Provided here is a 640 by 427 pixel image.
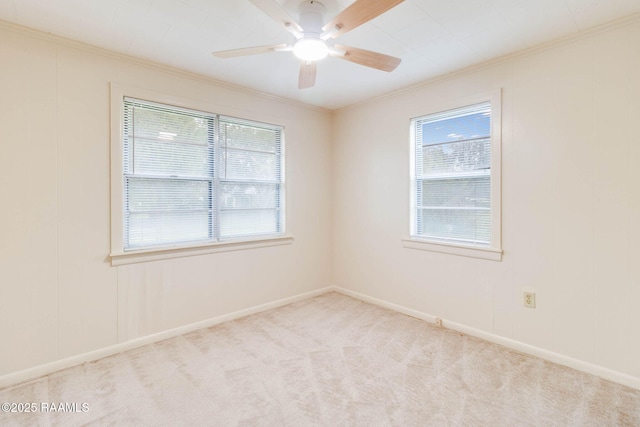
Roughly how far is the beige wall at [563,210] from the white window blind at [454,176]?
17 centimetres

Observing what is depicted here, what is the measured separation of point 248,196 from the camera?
132 inches

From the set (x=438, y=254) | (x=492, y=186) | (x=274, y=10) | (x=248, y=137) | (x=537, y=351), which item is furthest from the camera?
(x=248, y=137)

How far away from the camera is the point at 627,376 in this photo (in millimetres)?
2039

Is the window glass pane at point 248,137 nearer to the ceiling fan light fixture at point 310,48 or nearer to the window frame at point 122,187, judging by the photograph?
the window frame at point 122,187

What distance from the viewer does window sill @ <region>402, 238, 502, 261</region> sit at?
264cm

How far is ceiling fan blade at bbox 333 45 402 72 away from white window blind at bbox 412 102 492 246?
1196 millimetres

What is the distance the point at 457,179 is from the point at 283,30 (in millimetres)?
1986

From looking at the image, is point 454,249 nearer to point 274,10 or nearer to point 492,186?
point 492,186

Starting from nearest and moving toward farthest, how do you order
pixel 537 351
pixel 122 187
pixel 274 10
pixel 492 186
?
pixel 274 10, pixel 537 351, pixel 122 187, pixel 492 186

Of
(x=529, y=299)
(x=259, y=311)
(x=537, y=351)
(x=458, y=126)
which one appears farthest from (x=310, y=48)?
(x=537, y=351)

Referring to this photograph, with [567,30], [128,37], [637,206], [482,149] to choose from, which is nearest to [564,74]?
→ [567,30]

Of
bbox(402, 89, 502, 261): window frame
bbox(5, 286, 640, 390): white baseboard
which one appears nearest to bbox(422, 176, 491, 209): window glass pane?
bbox(402, 89, 502, 261): window frame

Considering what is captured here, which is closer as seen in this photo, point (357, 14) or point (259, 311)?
point (357, 14)

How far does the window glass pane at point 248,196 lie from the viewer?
10.5ft
